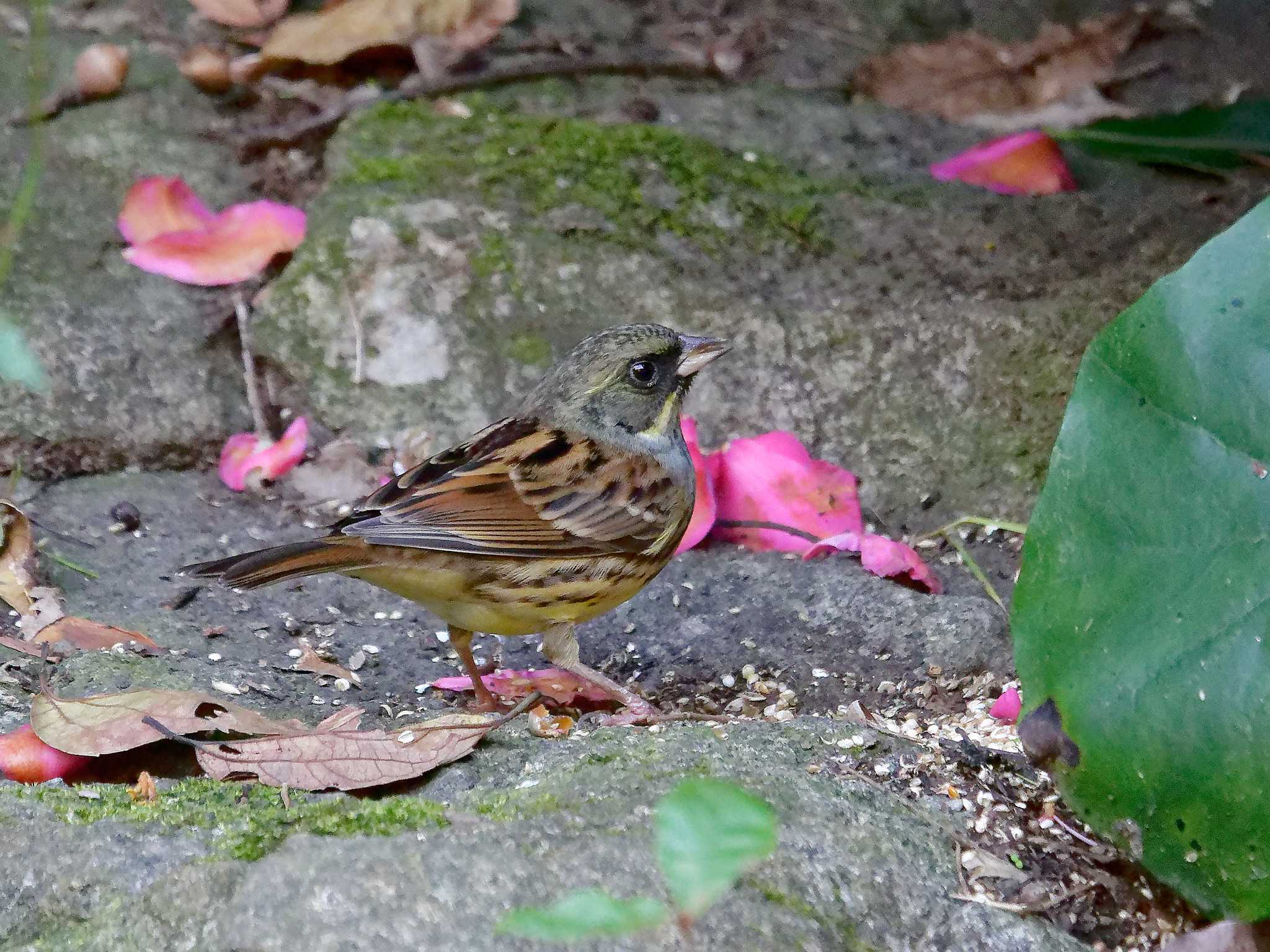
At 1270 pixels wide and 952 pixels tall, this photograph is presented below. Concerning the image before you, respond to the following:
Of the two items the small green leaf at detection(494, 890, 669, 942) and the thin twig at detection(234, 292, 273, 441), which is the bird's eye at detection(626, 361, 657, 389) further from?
the small green leaf at detection(494, 890, 669, 942)

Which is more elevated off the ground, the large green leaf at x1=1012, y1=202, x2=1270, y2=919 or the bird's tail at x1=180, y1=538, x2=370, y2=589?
the large green leaf at x1=1012, y1=202, x2=1270, y2=919

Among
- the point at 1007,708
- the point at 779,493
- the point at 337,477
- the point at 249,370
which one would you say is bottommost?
the point at 337,477

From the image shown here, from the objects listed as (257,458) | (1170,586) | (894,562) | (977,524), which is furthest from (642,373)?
(1170,586)

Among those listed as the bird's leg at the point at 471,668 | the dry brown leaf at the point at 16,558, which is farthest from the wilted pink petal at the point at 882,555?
the dry brown leaf at the point at 16,558

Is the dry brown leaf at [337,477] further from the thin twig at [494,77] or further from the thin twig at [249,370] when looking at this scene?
the thin twig at [494,77]

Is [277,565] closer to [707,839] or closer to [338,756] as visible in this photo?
[338,756]

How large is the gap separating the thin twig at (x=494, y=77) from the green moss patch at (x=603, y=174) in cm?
14

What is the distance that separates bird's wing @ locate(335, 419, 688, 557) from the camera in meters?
3.57

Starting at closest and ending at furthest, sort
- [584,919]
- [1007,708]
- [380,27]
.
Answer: [584,919] → [1007,708] → [380,27]

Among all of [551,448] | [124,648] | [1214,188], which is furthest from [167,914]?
[1214,188]

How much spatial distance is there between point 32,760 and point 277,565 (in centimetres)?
65

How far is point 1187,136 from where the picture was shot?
526cm

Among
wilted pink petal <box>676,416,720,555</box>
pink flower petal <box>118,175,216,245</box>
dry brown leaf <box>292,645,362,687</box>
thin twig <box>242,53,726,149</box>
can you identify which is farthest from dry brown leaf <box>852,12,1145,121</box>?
dry brown leaf <box>292,645,362,687</box>

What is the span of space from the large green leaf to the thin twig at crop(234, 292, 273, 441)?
273 cm
